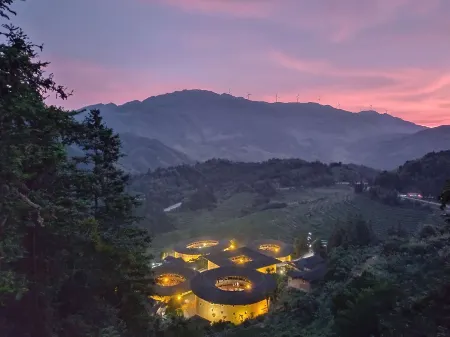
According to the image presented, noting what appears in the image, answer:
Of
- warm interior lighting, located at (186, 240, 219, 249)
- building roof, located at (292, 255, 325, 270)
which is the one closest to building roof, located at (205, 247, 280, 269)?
building roof, located at (292, 255, 325, 270)

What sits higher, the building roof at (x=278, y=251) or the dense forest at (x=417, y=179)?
the dense forest at (x=417, y=179)

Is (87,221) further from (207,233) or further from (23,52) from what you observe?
(207,233)

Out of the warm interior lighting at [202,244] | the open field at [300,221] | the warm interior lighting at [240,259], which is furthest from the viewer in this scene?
the open field at [300,221]

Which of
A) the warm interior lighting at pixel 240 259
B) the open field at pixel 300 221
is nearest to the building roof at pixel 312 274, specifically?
the warm interior lighting at pixel 240 259

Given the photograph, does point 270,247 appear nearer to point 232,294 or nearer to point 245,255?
point 245,255

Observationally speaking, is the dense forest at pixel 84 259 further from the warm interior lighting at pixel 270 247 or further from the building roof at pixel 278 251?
the warm interior lighting at pixel 270 247

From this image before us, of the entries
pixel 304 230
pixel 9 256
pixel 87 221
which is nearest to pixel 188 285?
pixel 87 221

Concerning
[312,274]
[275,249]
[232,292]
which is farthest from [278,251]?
[232,292]
